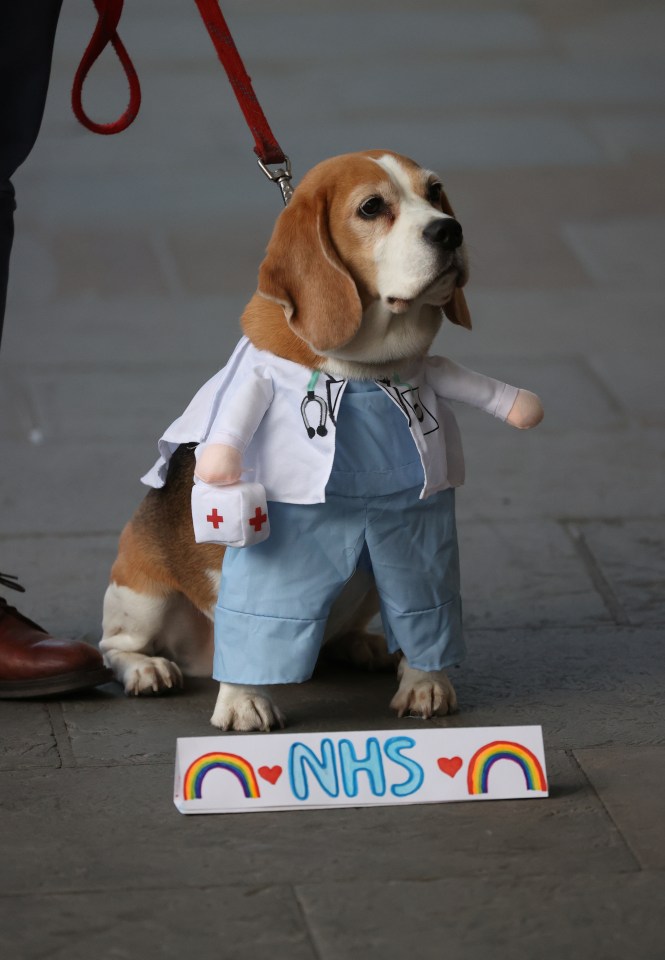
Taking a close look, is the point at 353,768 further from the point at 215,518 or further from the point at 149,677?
Result: the point at 149,677

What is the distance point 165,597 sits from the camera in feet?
10.6

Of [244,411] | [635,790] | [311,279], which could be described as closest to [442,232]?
[311,279]

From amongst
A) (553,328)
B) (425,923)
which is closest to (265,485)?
(425,923)

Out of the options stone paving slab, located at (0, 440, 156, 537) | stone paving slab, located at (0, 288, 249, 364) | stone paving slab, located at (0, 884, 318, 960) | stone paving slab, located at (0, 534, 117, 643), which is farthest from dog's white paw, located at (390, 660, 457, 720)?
stone paving slab, located at (0, 288, 249, 364)

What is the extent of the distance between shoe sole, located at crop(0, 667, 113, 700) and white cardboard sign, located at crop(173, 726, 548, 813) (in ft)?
1.97

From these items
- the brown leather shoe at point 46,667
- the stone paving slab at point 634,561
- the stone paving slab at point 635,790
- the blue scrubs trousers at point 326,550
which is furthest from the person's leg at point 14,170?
the stone paving slab at point 634,561

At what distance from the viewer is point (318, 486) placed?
9.12ft

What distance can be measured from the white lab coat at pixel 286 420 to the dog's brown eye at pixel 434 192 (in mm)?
313

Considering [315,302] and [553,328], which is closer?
[315,302]

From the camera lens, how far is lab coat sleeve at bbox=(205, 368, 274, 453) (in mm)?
2734

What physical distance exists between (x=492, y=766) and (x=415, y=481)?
58cm

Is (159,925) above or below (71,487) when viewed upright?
above

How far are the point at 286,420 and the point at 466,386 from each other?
39cm

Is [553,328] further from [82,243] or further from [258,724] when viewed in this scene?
[258,724]
